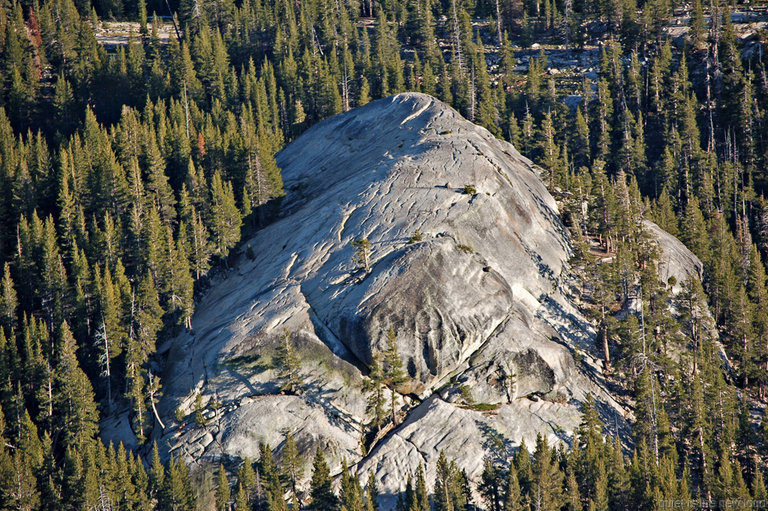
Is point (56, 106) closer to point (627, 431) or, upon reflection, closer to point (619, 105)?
point (619, 105)

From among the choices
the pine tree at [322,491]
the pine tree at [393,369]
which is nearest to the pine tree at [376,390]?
the pine tree at [393,369]

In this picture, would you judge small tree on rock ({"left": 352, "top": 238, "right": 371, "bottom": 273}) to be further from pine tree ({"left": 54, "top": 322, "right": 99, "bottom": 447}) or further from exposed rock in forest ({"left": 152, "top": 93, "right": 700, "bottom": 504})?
pine tree ({"left": 54, "top": 322, "right": 99, "bottom": 447})

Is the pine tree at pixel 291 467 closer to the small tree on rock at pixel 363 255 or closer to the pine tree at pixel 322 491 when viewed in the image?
the pine tree at pixel 322 491

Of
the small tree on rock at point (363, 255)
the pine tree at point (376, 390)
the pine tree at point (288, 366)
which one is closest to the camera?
the pine tree at point (376, 390)

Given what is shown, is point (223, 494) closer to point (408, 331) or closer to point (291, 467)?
point (291, 467)

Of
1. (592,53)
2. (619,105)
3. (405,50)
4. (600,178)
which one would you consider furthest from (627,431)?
(405,50)
